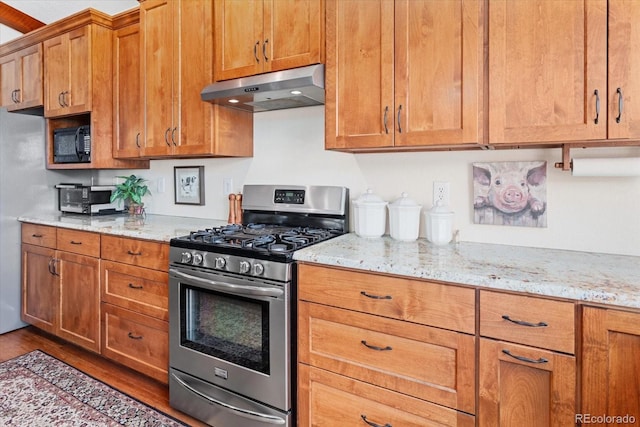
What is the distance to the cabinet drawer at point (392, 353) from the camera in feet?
4.24

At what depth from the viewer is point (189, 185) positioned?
2873 millimetres

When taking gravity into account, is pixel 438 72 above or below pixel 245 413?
above

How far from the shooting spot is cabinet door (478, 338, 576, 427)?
114cm

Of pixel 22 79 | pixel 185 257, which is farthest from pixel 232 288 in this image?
pixel 22 79

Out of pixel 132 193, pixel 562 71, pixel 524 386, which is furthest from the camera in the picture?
pixel 132 193

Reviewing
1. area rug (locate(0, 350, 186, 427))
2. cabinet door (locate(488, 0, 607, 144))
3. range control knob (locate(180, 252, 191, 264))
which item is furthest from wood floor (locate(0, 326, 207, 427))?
cabinet door (locate(488, 0, 607, 144))

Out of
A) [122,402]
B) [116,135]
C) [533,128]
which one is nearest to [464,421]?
[533,128]

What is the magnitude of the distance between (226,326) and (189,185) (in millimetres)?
1412

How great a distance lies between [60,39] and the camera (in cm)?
297

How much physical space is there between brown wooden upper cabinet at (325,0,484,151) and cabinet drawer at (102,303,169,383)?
4.75 feet

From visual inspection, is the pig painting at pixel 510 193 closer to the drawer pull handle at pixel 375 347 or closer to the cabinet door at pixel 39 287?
the drawer pull handle at pixel 375 347

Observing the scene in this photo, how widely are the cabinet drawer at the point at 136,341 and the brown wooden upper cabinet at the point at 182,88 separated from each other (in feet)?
A: 3.45

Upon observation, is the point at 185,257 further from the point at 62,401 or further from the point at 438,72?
the point at 438,72

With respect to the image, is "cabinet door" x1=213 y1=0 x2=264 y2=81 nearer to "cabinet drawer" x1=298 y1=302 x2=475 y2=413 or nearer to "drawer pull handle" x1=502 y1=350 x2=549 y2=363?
"cabinet drawer" x1=298 y1=302 x2=475 y2=413
